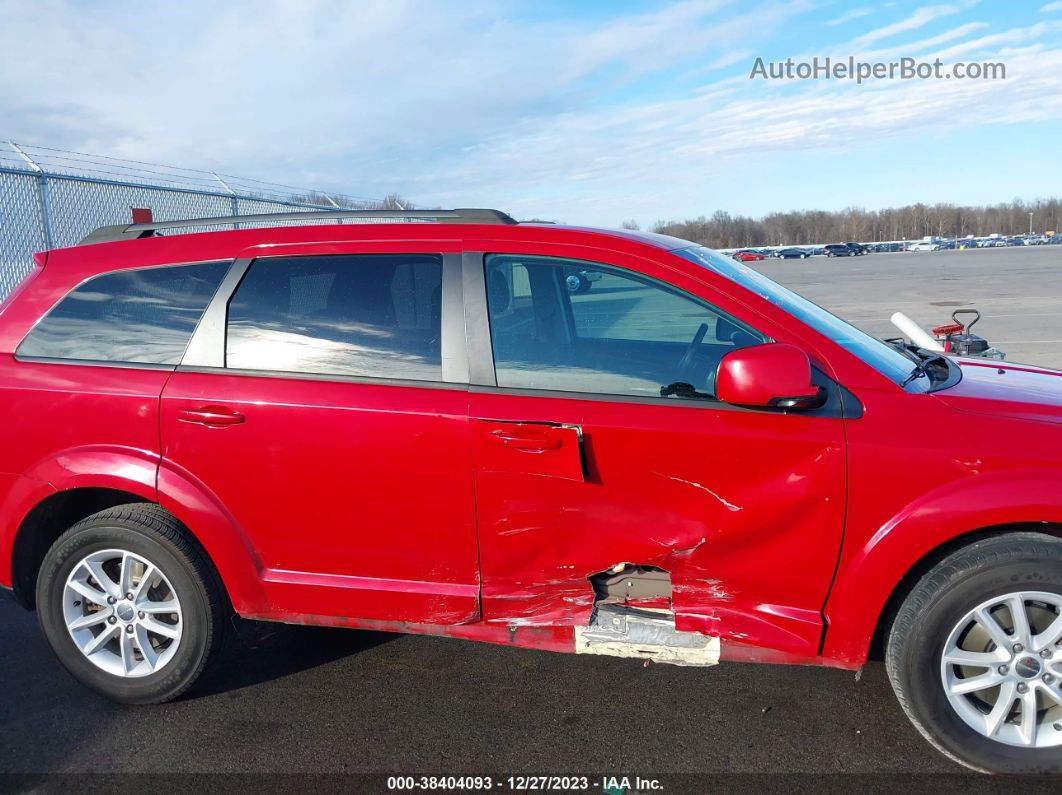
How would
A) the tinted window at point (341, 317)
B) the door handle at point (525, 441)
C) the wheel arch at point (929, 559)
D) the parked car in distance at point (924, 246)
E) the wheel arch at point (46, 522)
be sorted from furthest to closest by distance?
the parked car in distance at point (924, 246), the wheel arch at point (46, 522), the tinted window at point (341, 317), the door handle at point (525, 441), the wheel arch at point (929, 559)

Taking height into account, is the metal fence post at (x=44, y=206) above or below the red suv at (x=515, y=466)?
Answer: above

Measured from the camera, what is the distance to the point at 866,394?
9.18 ft

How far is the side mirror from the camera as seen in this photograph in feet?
8.73

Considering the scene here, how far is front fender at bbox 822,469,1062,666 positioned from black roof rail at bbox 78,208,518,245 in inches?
70.0

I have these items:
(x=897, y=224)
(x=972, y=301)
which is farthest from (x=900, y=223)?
(x=972, y=301)

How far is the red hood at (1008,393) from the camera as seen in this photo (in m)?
2.79

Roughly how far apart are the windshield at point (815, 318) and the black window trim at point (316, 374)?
0.87 metres

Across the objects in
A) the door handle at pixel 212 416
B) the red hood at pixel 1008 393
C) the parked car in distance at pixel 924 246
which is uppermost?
the parked car in distance at pixel 924 246

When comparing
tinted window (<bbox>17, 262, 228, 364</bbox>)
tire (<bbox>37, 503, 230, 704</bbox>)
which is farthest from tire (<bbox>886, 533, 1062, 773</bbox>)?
tinted window (<bbox>17, 262, 228, 364</bbox>)

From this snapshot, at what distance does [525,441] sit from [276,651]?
181cm

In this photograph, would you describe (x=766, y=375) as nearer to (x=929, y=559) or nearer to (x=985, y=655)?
(x=929, y=559)

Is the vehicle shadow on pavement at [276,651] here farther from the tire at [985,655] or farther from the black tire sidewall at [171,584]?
the tire at [985,655]

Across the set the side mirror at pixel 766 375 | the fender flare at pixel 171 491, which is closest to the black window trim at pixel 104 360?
the fender flare at pixel 171 491

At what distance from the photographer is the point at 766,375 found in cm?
266
